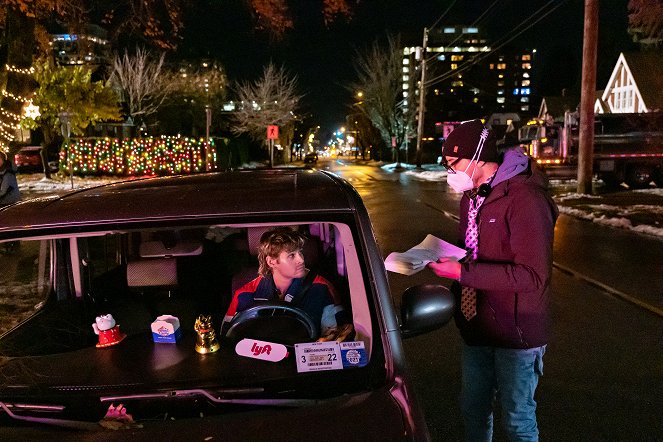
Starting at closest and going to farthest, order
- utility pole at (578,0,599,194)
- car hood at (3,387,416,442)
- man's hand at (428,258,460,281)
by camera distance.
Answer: car hood at (3,387,416,442)
man's hand at (428,258,460,281)
utility pole at (578,0,599,194)

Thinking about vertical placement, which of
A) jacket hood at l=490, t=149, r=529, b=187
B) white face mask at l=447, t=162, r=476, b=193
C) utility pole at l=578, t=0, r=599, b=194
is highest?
utility pole at l=578, t=0, r=599, b=194

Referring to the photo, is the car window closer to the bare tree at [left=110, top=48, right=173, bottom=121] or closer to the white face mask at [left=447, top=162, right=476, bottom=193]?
the white face mask at [left=447, top=162, right=476, bottom=193]

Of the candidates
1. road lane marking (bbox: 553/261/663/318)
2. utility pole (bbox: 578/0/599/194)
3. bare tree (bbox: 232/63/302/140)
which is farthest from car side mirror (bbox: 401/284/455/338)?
bare tree (bbox: 232/63/302/140)

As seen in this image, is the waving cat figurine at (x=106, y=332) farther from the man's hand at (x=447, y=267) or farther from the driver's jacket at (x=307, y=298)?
the man's hand at (x=447, y=267)

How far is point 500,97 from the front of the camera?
175250 mm

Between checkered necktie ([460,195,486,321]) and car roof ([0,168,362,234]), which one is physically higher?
car roof ([0,168,362,234])

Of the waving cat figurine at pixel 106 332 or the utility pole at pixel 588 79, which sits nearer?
the waving cat figurine at pixel 106 332

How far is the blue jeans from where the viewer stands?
2777mm

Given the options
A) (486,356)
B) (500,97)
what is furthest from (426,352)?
(500,97)

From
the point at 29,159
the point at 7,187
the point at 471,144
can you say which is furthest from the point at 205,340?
the point at 29,159

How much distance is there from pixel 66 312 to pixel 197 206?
4.37ft

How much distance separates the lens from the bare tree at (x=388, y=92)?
57.9 m

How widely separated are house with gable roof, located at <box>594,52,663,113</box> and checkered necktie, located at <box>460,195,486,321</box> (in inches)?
Result: 1474

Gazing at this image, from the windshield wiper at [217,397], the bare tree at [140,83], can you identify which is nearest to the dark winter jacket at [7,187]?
the windshield wiper at [217,397]
